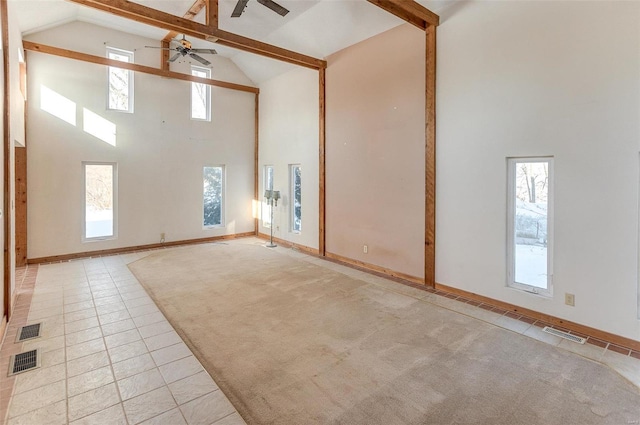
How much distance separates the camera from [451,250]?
475cm

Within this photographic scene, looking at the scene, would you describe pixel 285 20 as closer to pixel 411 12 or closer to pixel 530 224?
pixel 411 12

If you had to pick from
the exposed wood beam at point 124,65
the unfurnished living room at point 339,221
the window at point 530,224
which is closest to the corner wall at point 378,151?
the unfurnished living room at point 339,221

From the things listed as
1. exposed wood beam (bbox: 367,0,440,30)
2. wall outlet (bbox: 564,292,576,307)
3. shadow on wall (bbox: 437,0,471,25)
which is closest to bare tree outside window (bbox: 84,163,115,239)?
exposed wood beam (bbox: 367,0,440,30)

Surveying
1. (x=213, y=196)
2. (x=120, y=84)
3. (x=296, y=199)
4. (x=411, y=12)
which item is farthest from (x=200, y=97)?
(x=411, y=12)

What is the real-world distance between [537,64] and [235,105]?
699cm

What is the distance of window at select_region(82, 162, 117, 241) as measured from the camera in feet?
22.8

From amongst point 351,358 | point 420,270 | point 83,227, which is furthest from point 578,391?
point 83,227

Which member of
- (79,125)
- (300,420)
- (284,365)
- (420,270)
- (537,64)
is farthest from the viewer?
(79,125)

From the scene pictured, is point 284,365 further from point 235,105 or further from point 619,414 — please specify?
point 235,105

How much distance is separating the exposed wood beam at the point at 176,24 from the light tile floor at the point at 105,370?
3.83 m

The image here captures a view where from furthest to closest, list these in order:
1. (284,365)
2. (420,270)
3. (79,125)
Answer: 1. (79,125)
2. (420,270)
3. (284,365)

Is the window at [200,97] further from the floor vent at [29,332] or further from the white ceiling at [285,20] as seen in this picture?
the floor vent at [29,332]

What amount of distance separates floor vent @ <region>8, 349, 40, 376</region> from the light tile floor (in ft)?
0.19

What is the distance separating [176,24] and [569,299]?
6133 mm
